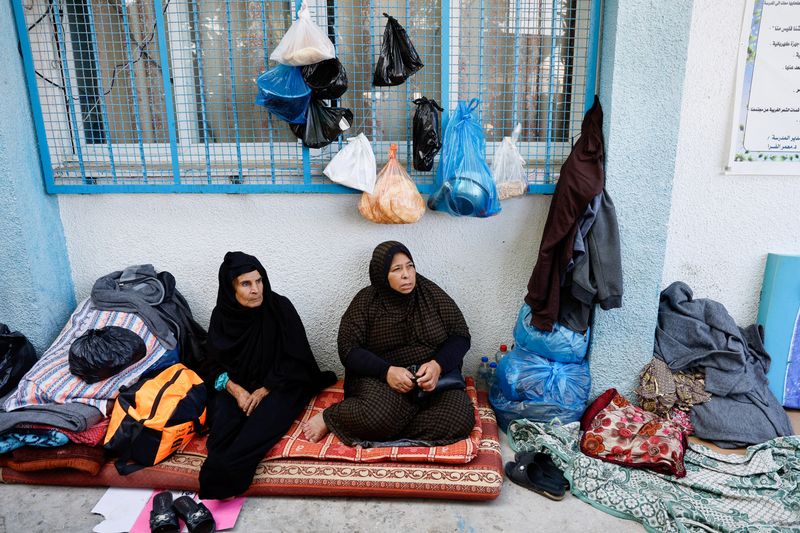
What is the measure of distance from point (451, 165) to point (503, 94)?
1.94 feet

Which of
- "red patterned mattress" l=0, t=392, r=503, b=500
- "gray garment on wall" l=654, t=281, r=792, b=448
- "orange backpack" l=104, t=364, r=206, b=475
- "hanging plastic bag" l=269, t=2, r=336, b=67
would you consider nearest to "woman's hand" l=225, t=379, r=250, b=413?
"orange backpack" l=104, t=364, r=206, b=475

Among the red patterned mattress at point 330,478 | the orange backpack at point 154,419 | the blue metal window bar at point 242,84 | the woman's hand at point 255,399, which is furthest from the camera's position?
the blue metal window bar at point 242,84

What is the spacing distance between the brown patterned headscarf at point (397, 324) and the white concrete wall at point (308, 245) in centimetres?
31

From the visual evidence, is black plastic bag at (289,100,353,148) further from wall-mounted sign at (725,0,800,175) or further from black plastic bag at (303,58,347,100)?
wall-mounted sign at (725,0,800,175)

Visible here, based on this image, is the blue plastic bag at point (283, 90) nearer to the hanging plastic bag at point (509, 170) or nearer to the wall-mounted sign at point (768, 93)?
the hanging plastic bag at point (509, 170)

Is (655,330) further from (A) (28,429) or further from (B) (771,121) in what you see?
(A) (28,429)

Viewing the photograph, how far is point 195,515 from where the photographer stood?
2318 millimetres

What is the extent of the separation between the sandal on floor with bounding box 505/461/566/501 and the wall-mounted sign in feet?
6.37

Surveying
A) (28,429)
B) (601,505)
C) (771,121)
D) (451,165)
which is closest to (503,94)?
(451,165)

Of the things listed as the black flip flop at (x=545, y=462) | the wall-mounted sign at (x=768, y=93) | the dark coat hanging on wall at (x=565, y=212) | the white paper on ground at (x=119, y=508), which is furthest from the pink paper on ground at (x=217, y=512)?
the wall-mounted sign at (x=768, y=93)

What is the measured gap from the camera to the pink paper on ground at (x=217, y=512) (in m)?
2.32

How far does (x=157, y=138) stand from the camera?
324 centimetres

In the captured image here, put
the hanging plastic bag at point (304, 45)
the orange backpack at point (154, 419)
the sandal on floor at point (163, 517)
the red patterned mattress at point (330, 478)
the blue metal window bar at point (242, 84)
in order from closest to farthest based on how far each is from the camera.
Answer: the sandal on floor at point (163, 517) → the red patterned mattress at point (330, 478) → the orange backpack at point (154, 419) → the hanging plastic bag at point (304, 45) → the blue metal window bar at point (242, 84)

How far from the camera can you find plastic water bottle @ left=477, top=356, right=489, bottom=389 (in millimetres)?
3340
